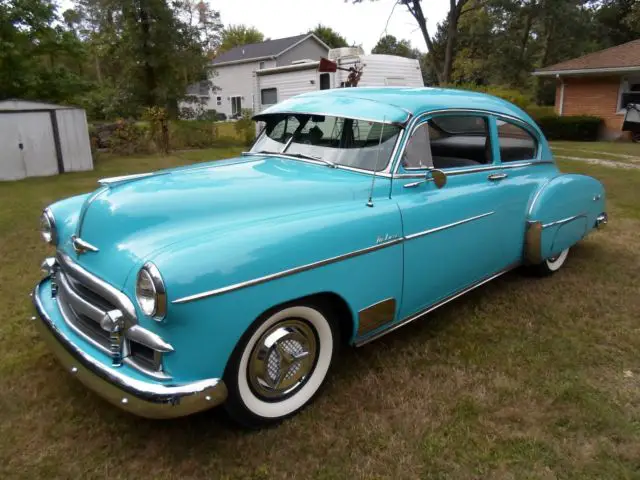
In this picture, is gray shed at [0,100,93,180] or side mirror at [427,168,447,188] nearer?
side mirror at [427,168,447,188]

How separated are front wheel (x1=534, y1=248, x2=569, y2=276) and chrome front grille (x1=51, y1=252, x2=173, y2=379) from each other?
3.48 metres

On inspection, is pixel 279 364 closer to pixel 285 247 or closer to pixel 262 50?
pixel 285 247

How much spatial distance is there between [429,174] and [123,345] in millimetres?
1993

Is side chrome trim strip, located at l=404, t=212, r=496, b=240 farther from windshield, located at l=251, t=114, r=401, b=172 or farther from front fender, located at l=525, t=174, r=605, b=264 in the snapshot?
front fender, located at l=525, t=174, r=605, b=264

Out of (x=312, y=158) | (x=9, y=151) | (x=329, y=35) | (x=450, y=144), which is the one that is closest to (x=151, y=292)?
(x=312, y=158)

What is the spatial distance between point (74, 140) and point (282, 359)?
10.2m

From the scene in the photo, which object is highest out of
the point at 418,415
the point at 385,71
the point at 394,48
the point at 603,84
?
the point at 394,48

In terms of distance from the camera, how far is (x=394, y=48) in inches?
2094

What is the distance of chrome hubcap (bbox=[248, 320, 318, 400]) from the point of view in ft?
7.63

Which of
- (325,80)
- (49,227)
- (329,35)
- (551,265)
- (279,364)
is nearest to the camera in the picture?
(279,364)

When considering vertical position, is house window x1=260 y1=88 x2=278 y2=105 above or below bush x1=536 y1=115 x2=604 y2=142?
above

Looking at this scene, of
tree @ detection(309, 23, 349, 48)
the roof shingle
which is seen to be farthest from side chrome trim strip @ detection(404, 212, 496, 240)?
tree @ detection(309, 23, 349, 48)

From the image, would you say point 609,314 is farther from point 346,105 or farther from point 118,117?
point 118,117

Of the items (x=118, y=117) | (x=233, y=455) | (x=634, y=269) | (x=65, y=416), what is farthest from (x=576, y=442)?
(x=118, y=117)
